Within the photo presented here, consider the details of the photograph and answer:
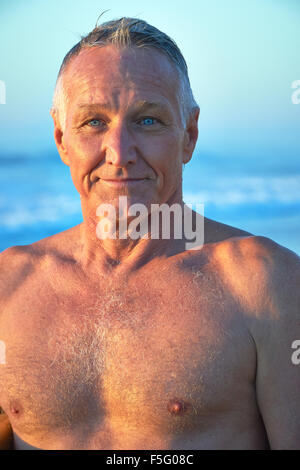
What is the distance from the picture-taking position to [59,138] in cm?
314

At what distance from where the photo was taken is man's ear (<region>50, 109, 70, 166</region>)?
3.10m

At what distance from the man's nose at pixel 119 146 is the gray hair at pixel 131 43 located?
0.34 m

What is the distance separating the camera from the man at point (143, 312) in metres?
2.64

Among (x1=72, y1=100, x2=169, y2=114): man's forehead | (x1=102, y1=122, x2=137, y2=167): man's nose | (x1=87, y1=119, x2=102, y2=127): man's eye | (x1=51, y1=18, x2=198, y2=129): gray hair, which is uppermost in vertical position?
(x1=51, y1=18, x2=198, y2=129): gray hair

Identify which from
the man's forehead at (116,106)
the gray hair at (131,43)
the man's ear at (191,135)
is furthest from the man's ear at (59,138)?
the man's ear at (191,135)

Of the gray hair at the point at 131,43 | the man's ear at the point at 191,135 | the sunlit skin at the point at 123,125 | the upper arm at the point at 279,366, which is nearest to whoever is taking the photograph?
the upper arm at the point at 279,366

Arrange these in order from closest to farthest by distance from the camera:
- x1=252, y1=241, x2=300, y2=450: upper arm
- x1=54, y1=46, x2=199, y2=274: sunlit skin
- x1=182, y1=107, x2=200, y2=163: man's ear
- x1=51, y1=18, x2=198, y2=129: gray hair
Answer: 1. x1=252, y1=241, x2=300, y2=450: upper arm
2. x1=54, y1=46, x2=199, y2=274: sunlit skin
3. x1=51, y1=18, x2=198, y2=129: gray hair
4. x1=182, y1=107, x2=200, y2=163: man's ear

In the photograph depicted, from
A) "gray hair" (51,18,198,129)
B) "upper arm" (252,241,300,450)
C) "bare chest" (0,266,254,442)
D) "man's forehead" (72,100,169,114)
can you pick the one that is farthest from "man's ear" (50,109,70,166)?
"upper arm" (252,241,300,450)

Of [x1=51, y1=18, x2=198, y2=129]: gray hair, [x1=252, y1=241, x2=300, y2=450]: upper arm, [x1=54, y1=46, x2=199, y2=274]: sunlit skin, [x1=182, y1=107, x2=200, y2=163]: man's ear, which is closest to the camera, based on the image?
[x1=252, y1=241, x2=300, y2=450]: upper arm

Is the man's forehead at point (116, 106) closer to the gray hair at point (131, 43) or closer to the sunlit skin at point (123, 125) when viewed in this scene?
the sunlit skin at point (123, 125)

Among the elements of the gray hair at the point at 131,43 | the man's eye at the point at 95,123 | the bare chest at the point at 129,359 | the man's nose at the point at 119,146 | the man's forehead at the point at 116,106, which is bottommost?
the bare chest at the point at 129,359

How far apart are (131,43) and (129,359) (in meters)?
1.31

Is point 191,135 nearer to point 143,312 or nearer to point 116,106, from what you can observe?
point 116,106

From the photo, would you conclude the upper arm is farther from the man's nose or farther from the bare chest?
the man's nose
